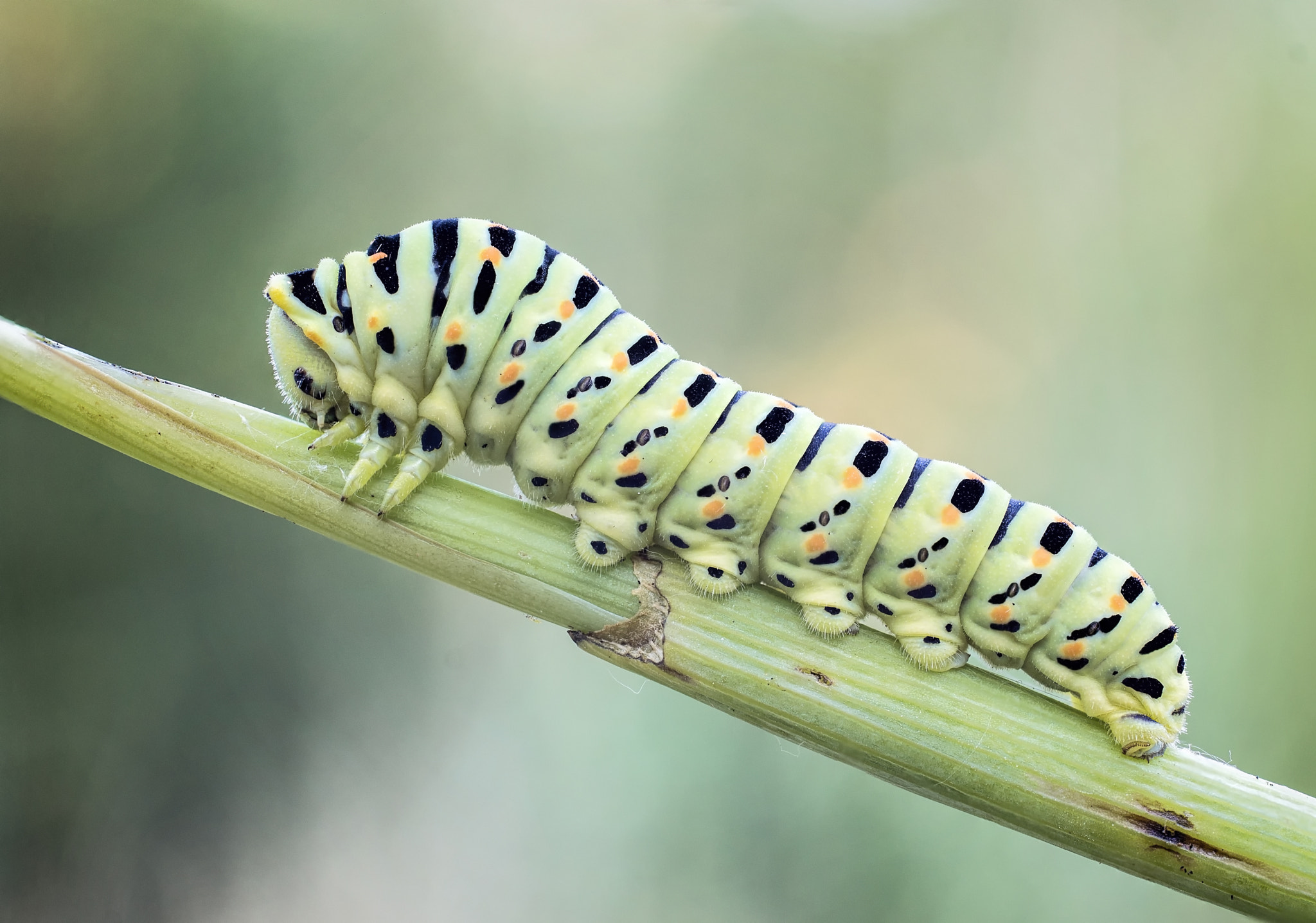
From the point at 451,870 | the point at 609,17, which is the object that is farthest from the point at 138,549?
the point at 609,17

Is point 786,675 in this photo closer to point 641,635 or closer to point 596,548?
point 641,635

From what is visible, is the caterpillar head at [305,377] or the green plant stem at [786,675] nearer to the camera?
the green plant stem at [786,675]

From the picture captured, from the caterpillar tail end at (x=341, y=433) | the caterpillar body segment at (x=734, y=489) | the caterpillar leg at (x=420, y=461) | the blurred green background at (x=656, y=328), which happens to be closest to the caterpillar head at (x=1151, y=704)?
the caterpillar body segment at (x=734, y=489)

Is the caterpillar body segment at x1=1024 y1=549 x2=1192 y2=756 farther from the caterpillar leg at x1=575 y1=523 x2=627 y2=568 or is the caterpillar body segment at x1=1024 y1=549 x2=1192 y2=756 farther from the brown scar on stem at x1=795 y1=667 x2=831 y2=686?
the caterpillar leg at x1=575 y1=523 x2=627 y2=568

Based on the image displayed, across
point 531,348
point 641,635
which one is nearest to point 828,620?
point 641,635

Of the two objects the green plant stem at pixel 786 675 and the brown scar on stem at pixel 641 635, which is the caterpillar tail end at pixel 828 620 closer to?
the green plant stem at pixel 786 675

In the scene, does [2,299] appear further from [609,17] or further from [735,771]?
[735,771]
